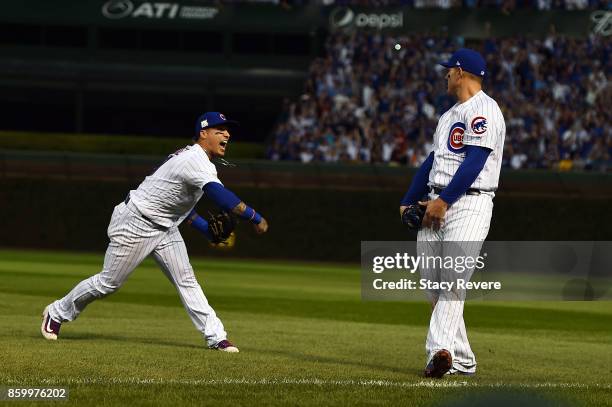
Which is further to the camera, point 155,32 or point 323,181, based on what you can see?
point 155,32

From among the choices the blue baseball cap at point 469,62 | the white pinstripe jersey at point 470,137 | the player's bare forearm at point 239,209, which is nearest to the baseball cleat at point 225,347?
the player's bare forearm at point 239,209

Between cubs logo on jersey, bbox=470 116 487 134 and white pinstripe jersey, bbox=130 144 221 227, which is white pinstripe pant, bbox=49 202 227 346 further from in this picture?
cubs logo on jersey, bbox=470 116 487 134

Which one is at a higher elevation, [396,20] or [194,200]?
[396,20]

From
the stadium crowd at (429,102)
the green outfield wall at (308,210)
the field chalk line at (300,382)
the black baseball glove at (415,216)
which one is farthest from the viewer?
the stadium crowd at (429,102)

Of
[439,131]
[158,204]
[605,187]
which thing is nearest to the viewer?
[439,131]

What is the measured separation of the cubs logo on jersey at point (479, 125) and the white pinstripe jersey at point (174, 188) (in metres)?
2.25

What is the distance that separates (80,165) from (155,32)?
13954mm

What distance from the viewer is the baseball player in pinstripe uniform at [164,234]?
31.4 ft

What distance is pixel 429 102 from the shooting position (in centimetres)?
3428

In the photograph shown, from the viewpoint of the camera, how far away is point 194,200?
9.72m

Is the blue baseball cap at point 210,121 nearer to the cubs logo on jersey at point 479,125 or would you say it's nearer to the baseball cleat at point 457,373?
the cubs logo on jersey at point 479,125

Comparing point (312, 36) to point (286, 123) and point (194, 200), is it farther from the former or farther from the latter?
point (194, 200)

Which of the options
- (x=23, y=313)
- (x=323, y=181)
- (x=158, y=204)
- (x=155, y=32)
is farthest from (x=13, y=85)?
(x=158, y=204)

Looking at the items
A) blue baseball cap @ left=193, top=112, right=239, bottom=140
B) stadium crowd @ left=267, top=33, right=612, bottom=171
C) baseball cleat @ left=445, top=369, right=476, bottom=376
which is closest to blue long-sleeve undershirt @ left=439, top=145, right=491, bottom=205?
baseball cleat @ left=445, top=369, right=476, bottom=376
